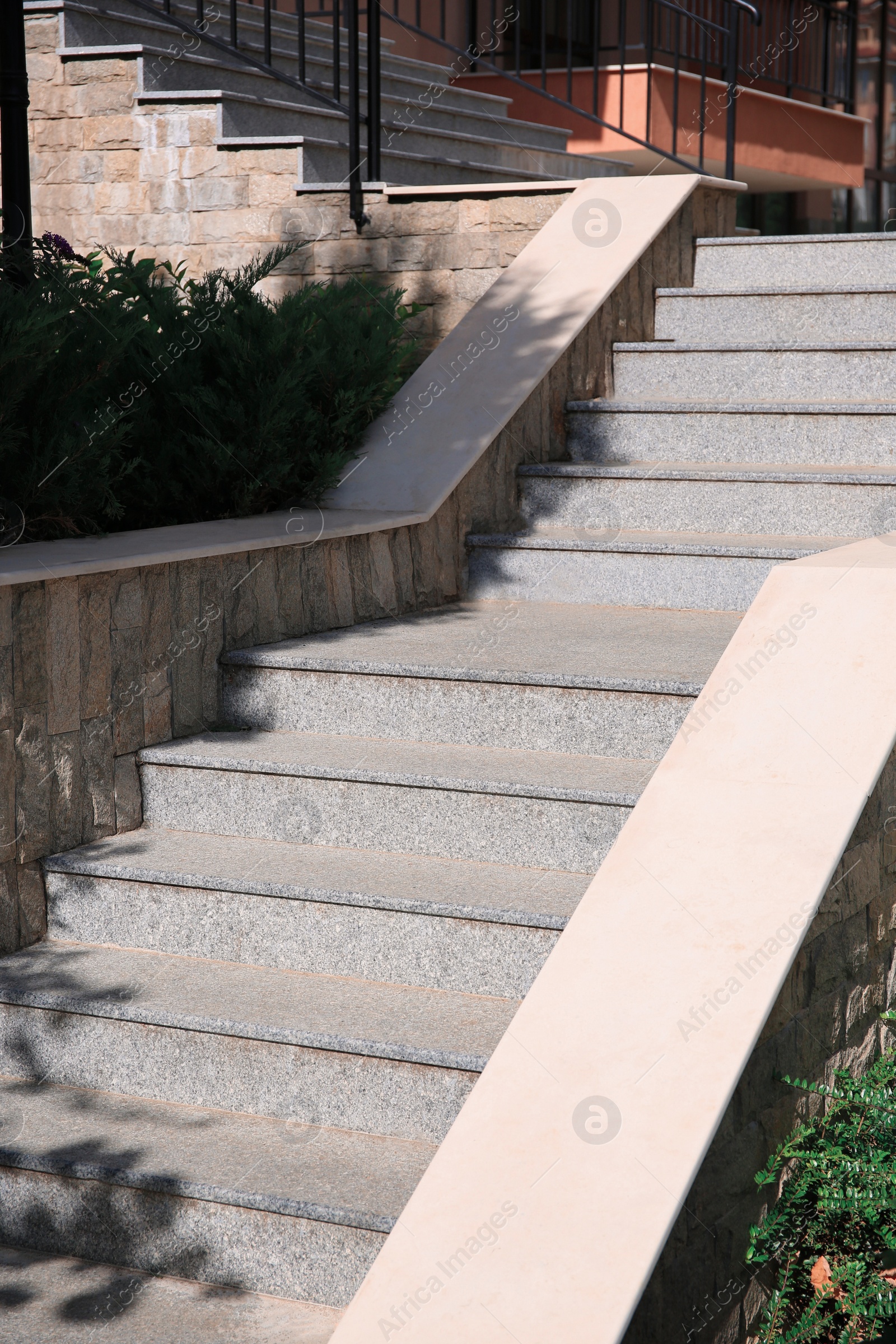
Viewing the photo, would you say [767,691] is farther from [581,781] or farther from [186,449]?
[186,449]

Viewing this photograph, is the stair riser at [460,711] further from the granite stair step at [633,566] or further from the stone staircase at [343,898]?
the granite stair step at [633,566]

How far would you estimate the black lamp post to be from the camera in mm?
3656

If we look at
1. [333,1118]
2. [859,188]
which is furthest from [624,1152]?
[859,188]

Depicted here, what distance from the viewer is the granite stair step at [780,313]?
5.15 m

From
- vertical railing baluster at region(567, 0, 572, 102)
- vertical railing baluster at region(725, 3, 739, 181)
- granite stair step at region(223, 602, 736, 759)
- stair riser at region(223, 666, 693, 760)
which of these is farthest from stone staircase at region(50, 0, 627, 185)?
stair riser at region(223, 666, 693, 760)

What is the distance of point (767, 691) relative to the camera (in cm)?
257

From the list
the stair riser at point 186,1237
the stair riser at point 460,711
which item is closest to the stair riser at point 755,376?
the stair riser at point 460,711

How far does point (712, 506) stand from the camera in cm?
464

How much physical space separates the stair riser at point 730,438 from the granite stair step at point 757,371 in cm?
18

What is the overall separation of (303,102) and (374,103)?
51.9 inches

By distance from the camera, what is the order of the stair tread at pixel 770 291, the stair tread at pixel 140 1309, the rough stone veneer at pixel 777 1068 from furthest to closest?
1. the stair tread at pixel 770 291
2. the stair tread at pixel 140 1309
3. the rough stone veneer at pixel 777 1068

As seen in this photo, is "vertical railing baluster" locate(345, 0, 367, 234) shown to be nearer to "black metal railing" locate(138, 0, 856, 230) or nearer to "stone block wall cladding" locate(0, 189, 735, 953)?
"black metal railing" locate(138, 0, 856, 230)

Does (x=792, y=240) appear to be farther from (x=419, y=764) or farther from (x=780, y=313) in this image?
(x=419, y=764)

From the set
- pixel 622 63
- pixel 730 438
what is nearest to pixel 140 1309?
pixel 730 438
